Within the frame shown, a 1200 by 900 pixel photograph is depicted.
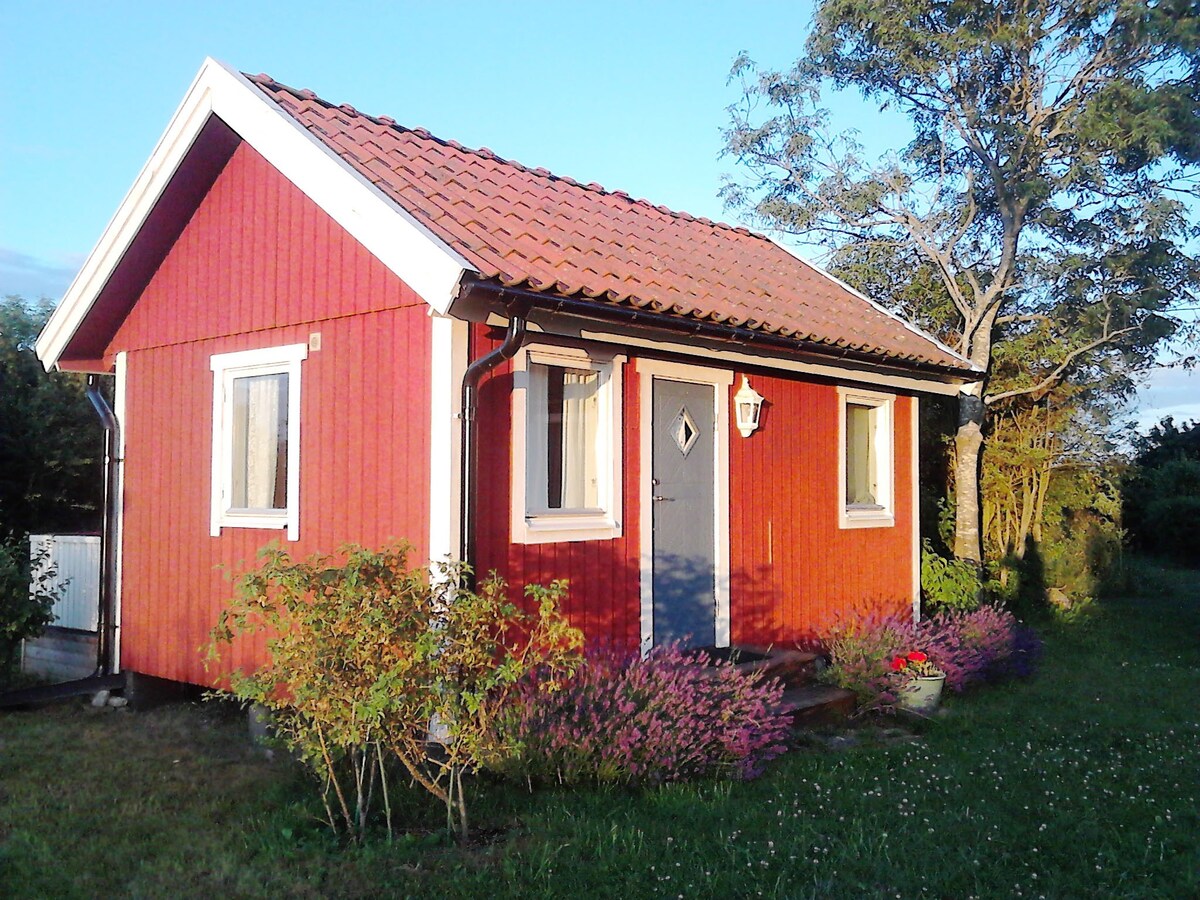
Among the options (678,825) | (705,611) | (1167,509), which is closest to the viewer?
(678,825)

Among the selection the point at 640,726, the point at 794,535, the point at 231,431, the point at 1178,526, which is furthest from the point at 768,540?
the point at 1178,526

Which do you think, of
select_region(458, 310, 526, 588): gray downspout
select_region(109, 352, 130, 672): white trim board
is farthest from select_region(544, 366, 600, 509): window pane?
select_region(109, 352, 130, 672): white trim board

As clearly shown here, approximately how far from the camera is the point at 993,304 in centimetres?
1339

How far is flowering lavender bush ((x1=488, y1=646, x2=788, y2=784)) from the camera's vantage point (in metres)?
5.72

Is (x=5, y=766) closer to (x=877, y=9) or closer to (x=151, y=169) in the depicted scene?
(x=151, y=169)

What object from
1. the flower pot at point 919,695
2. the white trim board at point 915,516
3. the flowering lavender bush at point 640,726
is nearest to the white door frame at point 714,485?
the flowering lavender bush at point 640,726

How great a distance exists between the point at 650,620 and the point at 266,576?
140 inches

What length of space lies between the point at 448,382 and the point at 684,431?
8.01ft

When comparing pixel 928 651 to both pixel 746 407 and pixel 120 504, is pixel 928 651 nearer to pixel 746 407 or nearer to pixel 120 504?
pixel 746 407

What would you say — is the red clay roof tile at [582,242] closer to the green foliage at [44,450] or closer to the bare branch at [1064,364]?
the bare branch at [1064,364]

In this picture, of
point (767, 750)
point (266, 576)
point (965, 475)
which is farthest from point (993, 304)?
point (266, 576)

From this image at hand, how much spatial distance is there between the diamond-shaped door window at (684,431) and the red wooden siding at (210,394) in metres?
2.31

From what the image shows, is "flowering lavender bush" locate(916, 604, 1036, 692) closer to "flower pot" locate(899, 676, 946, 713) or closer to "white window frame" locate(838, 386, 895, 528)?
"flower pot" locate(899, 676, 946, 713)

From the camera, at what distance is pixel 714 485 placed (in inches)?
338
